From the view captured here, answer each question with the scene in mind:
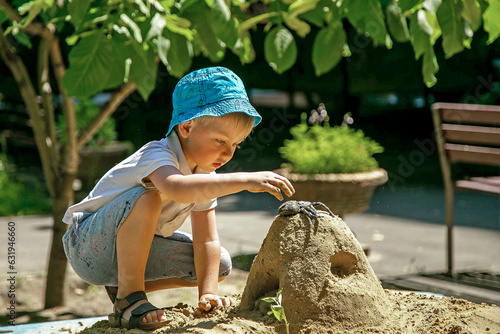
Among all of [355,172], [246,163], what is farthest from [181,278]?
[246,163]

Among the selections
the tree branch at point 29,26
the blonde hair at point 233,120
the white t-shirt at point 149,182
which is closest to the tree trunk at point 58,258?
the tree branch at point 29,26

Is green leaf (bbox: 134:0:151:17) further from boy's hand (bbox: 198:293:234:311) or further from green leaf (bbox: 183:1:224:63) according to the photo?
boy's hand (bbox: 198:293:234:311)

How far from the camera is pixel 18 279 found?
13.9 feet

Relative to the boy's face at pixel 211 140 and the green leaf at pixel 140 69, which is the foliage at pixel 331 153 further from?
the boy's face at pixel 211 140

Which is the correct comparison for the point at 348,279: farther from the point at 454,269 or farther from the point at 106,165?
the point at 106,165

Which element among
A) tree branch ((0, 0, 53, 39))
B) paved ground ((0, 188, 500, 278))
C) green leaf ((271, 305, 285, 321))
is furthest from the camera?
paved ground ((0, 188, 500, 278))

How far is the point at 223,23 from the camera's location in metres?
1.98

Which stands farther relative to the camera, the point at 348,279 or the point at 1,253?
the point at 1,253

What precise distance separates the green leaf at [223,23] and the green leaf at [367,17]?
1.32ft

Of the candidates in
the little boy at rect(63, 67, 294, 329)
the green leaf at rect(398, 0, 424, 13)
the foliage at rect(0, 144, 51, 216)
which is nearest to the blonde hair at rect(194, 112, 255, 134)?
the little boy at rect(63, 67, 294, 329)

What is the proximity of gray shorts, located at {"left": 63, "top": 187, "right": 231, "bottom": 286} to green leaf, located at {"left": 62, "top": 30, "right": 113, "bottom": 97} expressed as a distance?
1.45 feet

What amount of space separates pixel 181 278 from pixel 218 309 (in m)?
0.33

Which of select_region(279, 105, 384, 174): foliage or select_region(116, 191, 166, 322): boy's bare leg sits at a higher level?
select_region(279, 105, 384, 174): foliage

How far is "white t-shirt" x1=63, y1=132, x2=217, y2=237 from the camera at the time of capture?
189 centimetres
